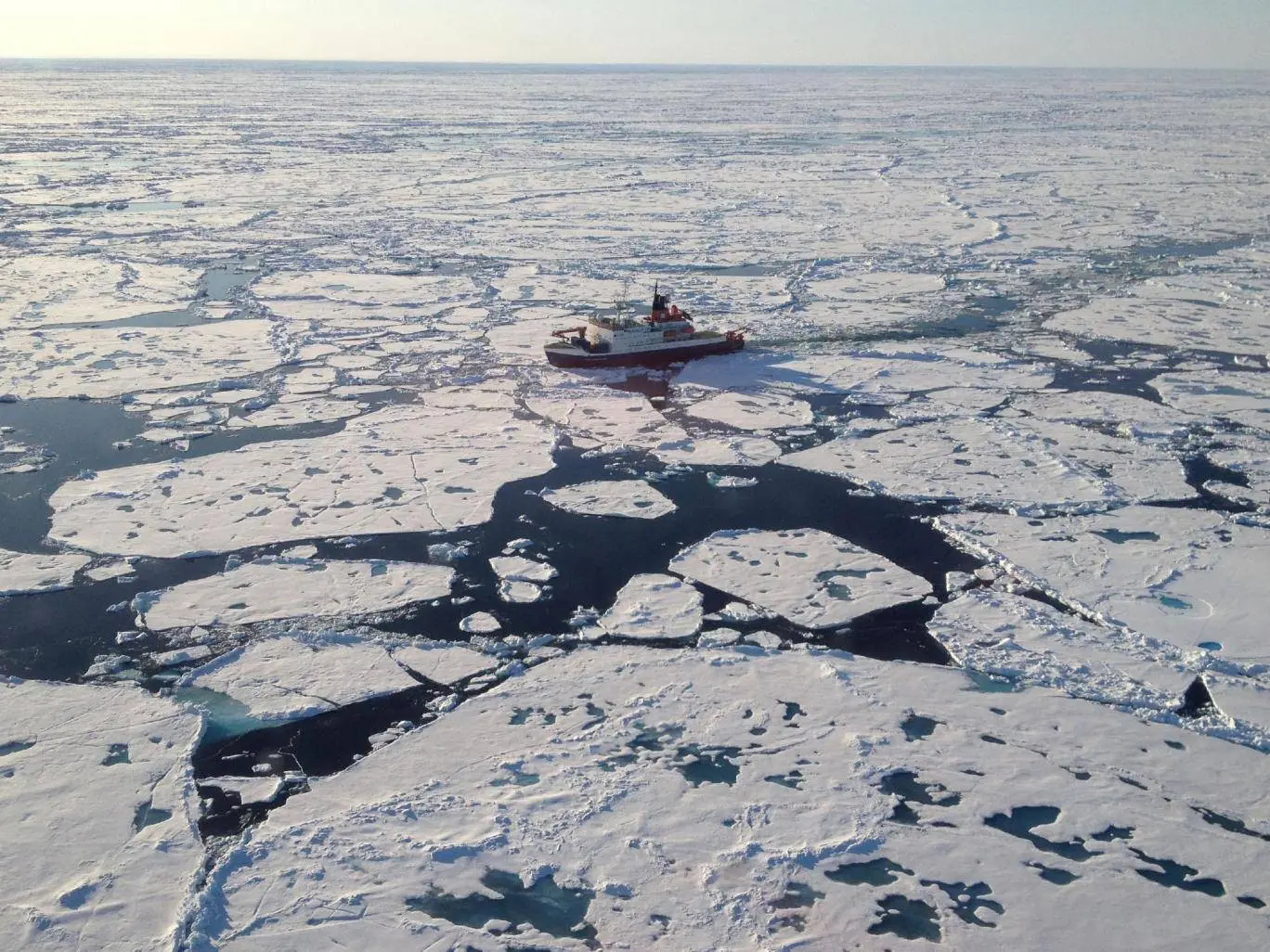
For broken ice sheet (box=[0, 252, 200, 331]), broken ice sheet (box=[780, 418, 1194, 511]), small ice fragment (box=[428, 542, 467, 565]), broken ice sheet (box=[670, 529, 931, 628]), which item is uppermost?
broken ice sheet (box=[0, 252, 200, 331])

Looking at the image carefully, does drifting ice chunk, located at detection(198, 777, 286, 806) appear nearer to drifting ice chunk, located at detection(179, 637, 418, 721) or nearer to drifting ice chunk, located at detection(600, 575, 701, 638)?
drifting ice chunk, located at detection(179, 637, 418, 721)

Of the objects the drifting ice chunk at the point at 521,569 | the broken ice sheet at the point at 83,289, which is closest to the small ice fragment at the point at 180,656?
the drifting ice chunk at the point at 521,569

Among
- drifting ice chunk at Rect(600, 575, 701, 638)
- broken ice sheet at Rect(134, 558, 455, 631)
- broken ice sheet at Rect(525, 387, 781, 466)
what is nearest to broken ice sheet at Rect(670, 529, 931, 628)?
drifting ice chunk at Rect(600, 575, 701, 638)

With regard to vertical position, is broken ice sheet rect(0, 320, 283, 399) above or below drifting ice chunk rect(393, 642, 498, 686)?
above

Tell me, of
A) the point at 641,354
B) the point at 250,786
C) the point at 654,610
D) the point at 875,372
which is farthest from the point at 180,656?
the point at 875,372

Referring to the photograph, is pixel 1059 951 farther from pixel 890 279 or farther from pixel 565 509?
pixel 890 279

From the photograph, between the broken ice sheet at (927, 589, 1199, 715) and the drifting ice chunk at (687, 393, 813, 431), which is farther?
the drifting ice chunk at (687, 393, 813, 431)

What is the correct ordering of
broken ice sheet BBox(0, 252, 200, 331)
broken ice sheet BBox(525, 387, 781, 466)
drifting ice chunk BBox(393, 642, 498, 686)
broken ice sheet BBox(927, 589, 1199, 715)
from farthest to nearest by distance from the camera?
broken ice sheet BBox(0, 252, 200, 331) < broken ice sheet BBox(525, 387, 781, 466) < drifting ice chunk BBox(393, 642, 498, 686) < broken ice sheet BBox(927, 589, 1199, 715)

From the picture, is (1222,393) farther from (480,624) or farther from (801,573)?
(480,624)
